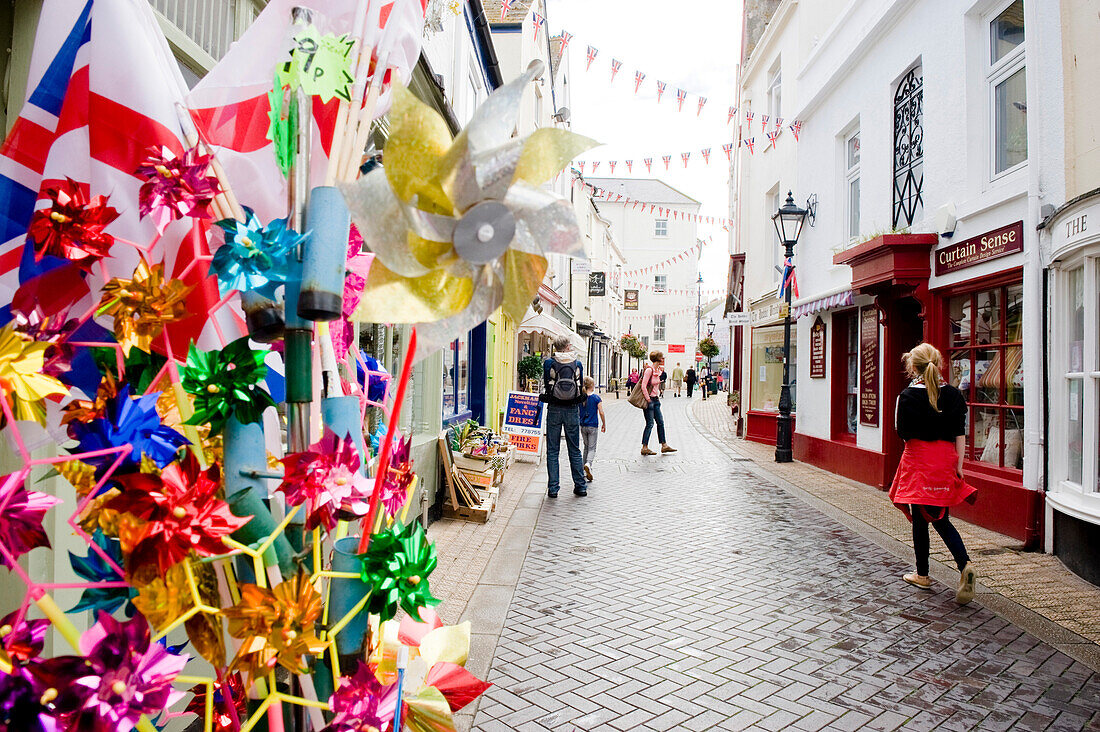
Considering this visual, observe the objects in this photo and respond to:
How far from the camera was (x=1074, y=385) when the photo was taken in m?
5.84

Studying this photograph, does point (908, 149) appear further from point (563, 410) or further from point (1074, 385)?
A: point (563, 410)

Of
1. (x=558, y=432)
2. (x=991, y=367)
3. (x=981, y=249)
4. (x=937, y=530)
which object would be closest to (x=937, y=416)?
(x=937, y=530)

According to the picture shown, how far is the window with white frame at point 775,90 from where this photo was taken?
50.7 ft

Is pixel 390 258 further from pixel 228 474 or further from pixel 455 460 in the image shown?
pixel 455 460

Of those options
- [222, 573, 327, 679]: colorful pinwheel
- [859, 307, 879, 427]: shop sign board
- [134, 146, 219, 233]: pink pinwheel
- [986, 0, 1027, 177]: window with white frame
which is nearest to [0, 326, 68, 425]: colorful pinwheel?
[134, 146, 219, 233]: pink pinwheel

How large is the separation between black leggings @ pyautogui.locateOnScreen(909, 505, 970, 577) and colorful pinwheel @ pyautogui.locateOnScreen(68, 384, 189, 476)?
5091 mm

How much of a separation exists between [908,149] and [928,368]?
537cm

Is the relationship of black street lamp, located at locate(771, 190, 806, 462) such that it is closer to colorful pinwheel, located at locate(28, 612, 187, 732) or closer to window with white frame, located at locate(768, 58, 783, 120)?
window with white frame, located at locate(768, 58, 783, 120)

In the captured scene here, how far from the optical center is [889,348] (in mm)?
9422

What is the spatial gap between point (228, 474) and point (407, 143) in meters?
0.48

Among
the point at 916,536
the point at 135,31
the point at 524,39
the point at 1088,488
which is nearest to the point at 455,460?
the point at 916,536

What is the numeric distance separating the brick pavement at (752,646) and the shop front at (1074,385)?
1234 millimetres

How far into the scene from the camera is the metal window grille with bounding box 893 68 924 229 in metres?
8.91

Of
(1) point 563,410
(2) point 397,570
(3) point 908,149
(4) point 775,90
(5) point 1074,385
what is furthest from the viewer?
(4) point 775,90
